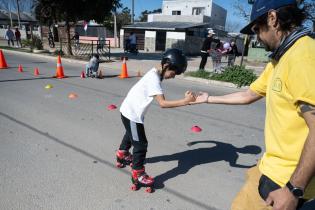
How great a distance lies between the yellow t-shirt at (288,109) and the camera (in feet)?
4.40

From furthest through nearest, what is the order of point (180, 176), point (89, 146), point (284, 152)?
point (89, 146), point (180, 176), point (284, 152)

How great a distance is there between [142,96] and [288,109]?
198 centimetres

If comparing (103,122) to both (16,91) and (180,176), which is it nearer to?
(180,176)

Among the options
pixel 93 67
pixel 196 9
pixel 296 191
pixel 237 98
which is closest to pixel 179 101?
pixel 237 98

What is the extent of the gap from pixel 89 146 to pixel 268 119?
3465 mm

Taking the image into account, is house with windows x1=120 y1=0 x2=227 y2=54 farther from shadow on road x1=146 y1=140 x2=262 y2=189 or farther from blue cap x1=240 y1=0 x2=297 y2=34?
blue cap x1=240 y1=0 x2=297 y2=34

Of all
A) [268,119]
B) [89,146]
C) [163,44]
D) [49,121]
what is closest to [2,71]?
[49,121]

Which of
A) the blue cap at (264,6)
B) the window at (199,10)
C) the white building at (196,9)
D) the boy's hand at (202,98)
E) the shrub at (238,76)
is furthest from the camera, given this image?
the window at (199,10)

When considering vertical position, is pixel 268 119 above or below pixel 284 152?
above

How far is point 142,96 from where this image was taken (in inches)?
130

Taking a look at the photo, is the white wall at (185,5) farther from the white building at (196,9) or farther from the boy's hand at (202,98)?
the boy's hand at (202,98)

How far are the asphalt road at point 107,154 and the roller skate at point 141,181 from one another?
0.07 metres

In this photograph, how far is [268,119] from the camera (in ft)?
5.79

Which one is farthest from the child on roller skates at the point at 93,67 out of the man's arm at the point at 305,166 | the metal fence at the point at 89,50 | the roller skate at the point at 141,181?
the man's arm at the point at 305,166
